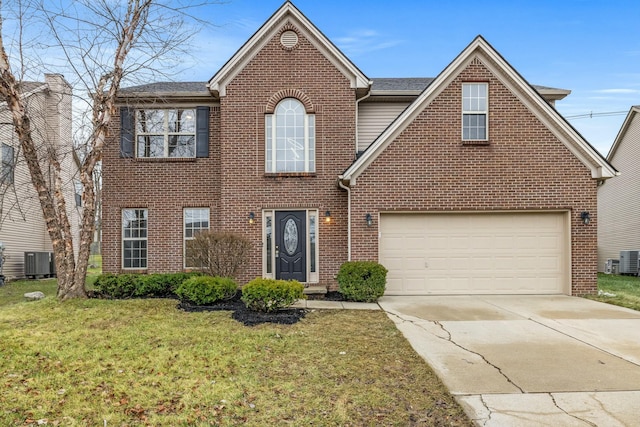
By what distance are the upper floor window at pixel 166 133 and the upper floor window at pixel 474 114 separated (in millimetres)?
7791

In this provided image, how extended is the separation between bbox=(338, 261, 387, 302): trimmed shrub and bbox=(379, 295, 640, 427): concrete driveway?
60 centimetres

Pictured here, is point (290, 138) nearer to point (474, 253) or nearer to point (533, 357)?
point (474, 253)

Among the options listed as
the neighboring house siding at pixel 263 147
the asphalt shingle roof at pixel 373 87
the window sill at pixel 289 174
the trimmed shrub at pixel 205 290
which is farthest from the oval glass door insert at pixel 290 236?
the asphalt shingle roof at pixel 373 87

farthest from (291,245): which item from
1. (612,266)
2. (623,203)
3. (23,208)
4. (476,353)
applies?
(623,203)

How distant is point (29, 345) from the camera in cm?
608

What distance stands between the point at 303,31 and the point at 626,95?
19727mm

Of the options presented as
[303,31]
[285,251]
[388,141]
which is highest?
[303,31]

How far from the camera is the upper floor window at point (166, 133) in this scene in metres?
12.9

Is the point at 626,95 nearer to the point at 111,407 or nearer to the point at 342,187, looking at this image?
the point at 342,187

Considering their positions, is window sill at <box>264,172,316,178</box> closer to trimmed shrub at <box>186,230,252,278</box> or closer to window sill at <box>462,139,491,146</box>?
trimmed shrub at <box>186,230,252,278</box>

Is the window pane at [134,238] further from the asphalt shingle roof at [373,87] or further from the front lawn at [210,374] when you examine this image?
the front lawn at [210,374]

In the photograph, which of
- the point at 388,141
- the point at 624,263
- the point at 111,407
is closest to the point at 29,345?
the point at 111,407

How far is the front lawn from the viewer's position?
396cm

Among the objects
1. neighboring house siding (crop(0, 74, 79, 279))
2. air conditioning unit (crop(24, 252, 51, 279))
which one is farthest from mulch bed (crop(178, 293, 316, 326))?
air conditioning unit (crop(24, 252, 51, 279))
